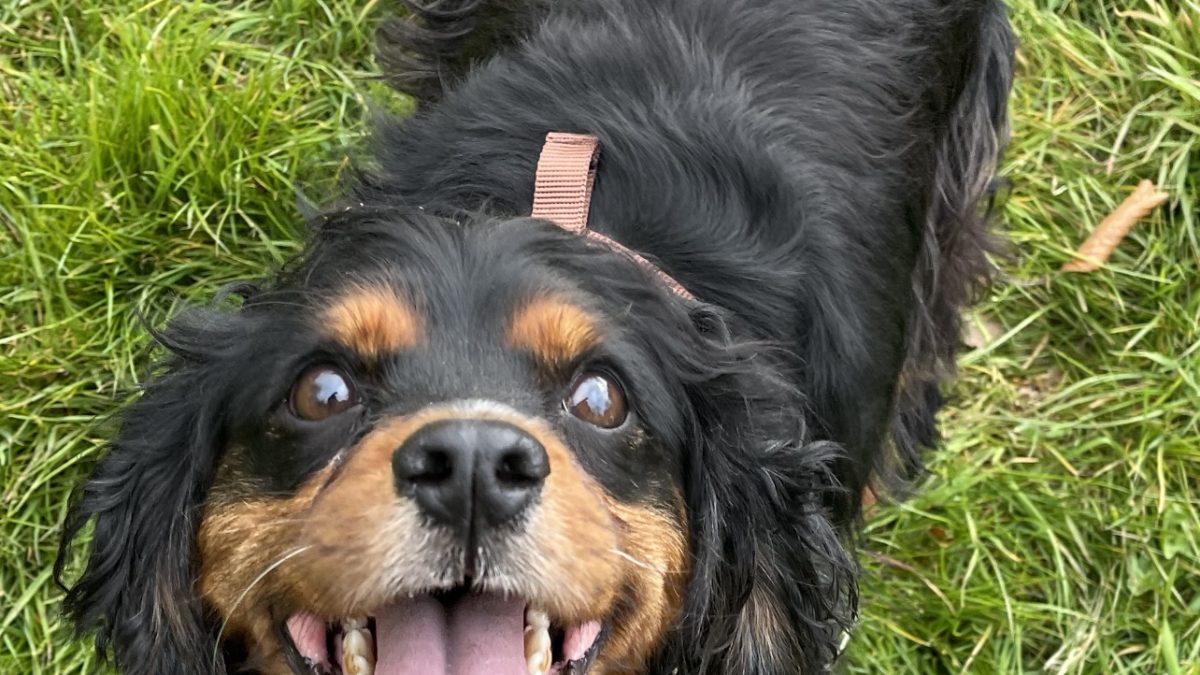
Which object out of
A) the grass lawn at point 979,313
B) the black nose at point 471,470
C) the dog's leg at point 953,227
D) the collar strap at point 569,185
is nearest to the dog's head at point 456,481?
the black nose at point 471,470

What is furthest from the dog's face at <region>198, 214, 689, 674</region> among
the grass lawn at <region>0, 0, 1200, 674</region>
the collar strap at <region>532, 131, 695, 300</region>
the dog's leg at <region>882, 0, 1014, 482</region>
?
the dog's leg at <region>882, 0, 1014, 482</region>

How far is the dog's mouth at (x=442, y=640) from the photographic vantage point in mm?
2541

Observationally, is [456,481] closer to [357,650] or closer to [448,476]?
[448,476]

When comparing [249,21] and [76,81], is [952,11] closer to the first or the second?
[249,21]

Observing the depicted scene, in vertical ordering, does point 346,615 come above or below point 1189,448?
above

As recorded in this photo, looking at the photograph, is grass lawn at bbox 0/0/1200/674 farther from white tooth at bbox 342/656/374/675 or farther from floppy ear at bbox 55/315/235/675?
white tooth at bbox 342/656/374/675

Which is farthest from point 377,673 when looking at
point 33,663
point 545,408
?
point 33,663

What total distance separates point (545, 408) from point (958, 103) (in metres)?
2.47

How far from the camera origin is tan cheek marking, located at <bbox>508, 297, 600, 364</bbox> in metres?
2.67

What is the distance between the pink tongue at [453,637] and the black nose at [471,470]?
28 cm

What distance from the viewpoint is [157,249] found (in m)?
4.71

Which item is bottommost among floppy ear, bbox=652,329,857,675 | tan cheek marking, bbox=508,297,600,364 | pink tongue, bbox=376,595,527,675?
floppy ear, bbox=652,329,857,675

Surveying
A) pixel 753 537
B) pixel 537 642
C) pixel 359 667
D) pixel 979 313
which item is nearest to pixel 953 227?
pixel 979 313

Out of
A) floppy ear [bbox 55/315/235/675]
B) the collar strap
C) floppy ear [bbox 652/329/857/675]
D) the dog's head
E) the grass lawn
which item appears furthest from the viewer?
the grass lawn
